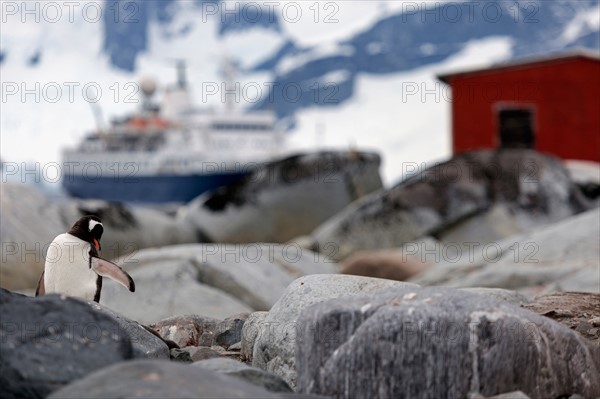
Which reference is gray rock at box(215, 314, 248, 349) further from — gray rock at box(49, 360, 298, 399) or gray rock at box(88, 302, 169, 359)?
gray rock at box(49, 360, 298, 399)

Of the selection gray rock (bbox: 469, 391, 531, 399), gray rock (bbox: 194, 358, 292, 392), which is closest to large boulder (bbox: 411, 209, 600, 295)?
gray rock (bbox: 469, 391, 531, 399)

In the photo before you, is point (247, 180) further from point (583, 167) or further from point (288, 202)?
point (583, 167)

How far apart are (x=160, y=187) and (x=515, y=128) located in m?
26.9

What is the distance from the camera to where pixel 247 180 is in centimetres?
1891

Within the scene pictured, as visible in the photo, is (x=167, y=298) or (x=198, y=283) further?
(x=198, y=283)

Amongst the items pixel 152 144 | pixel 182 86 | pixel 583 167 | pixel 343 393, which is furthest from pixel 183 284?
pixel 182 86

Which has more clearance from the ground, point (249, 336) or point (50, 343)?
point (50, 343)

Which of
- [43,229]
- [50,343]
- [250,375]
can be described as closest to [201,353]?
[250,375]

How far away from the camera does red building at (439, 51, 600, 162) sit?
78.6ft

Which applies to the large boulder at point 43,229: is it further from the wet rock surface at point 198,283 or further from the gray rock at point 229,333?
the gray rock at point 229,333

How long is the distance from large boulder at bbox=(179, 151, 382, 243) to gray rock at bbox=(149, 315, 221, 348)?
1101 cm

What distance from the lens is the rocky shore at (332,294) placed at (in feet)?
14.3

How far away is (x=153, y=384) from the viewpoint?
3691 millimetres

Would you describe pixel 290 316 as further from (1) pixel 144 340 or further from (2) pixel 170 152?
(2) pixel 170 152
